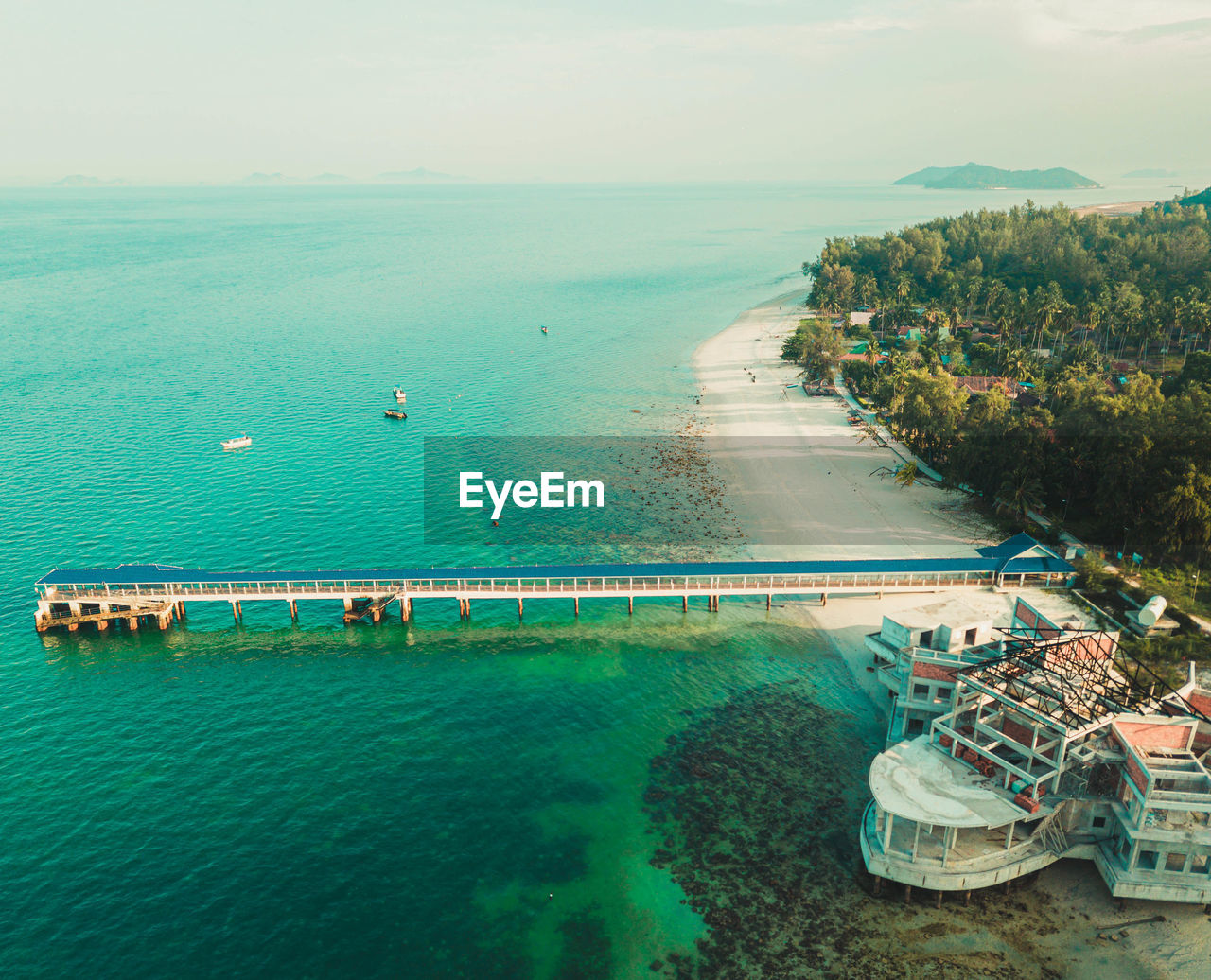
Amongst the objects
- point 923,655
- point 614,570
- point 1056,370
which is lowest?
point 614,570

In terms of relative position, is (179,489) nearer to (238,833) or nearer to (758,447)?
(238,833)

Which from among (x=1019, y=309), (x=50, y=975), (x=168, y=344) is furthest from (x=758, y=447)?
(x=168, y=344)

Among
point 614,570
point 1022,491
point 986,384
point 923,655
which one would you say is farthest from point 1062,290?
point 923,655

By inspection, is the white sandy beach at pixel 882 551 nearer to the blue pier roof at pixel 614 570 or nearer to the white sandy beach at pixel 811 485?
the white sandy beach at pixel 811 485

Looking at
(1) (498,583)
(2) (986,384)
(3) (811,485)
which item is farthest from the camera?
(2) (986,384)

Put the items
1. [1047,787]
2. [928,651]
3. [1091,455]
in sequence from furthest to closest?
[1091,455] < [928,651] < [1047,787]

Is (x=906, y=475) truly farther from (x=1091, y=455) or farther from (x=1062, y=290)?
(x=1062, y=290)

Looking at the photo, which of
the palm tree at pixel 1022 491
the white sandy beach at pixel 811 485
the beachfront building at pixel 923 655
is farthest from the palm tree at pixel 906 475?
the beachfront building at pixel 923 655
